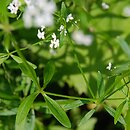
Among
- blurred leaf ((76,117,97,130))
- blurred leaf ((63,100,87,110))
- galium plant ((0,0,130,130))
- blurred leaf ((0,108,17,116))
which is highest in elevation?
galium plant ((0,0,130,130))

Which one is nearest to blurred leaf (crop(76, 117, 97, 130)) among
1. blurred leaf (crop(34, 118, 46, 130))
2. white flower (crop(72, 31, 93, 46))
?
blurred leaf (crop(34, 118, 46, 130))

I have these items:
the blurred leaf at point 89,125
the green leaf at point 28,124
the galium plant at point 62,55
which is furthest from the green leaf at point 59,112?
the blurred leaf at point 89,125

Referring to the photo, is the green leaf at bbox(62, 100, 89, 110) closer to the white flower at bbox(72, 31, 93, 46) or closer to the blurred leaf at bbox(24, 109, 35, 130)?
the blurred leaf at bbox(24, 109, 35, 130)

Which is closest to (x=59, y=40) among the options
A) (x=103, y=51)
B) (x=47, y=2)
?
(x=47, y=2)

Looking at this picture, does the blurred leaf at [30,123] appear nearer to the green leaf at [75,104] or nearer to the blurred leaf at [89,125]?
the green leaf at [75,104]

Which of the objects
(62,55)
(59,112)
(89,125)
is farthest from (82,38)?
(59,112)

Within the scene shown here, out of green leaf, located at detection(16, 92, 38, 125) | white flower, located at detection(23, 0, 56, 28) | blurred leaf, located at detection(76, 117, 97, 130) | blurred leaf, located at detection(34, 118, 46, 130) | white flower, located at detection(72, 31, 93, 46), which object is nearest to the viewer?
green leaf, located at detection(16, 92, 38, 125)

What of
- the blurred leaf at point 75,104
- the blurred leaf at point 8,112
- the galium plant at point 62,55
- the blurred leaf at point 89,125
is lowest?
the blurred leaf at point 89,125
